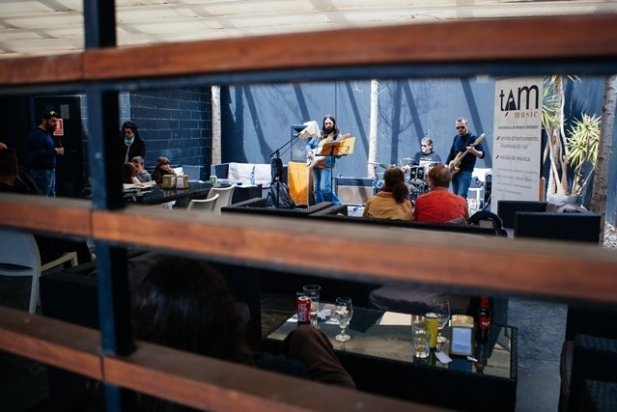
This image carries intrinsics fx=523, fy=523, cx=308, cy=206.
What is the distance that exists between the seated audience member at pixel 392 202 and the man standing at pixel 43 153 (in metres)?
4.10

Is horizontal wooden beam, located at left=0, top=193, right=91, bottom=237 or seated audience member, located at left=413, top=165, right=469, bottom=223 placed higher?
horizontal wooden beam, located at left=0, top=193, right=91, bottom=237

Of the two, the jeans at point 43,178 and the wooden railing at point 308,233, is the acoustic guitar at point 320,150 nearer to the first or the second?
the jeans at point 43,178

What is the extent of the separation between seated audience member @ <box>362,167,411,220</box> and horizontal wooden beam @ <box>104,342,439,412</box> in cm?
330

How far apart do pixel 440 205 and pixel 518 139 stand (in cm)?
214

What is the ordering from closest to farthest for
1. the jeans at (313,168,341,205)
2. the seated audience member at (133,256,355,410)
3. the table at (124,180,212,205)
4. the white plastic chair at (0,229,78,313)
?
the seated audience member at (133,256,355,410)
the white plastic chair at (0,229,78,313)
the table at (124,180,212,205)
the jeans at (313,168,341,205)

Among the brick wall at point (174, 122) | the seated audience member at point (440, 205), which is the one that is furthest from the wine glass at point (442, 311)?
the brick wall at point (174, 122)

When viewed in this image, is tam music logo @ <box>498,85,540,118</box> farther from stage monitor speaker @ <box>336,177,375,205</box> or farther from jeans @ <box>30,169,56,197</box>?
jeans @ <box>30,169,56,197</box>

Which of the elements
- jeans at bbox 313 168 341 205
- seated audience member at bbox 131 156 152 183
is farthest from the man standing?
jeans at bbox 313 168 341 205

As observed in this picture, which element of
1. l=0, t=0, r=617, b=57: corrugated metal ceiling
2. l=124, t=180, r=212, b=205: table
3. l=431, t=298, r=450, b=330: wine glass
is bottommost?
l=431, t=298, r=450, b=330: wine glass

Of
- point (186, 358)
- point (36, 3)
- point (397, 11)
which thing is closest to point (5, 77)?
point (186, 358)

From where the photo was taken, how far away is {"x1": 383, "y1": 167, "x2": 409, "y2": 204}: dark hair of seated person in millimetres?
3832

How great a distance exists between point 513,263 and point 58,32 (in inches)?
319

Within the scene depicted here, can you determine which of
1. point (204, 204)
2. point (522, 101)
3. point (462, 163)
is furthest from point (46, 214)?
point (462, 163)

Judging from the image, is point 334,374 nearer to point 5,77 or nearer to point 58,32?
point 5,77
